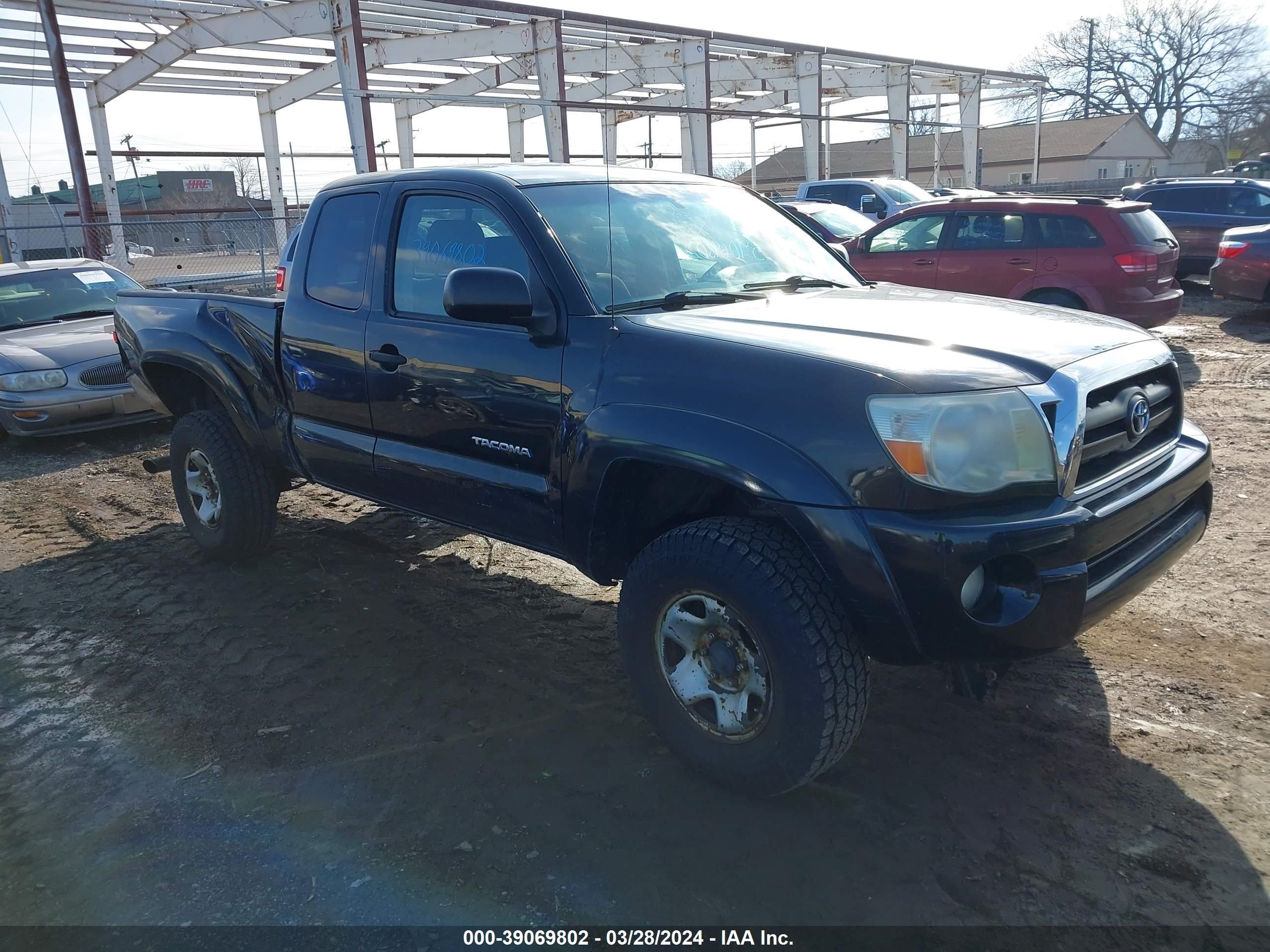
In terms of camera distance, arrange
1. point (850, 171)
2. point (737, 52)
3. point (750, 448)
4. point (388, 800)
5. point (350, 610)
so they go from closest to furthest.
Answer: point (750, 448) < point (388, 800) < point (350, 610) < point (737, 52) < point (850, 171)

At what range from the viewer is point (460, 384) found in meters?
3.68

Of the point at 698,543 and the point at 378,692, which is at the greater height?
the point at 698,543

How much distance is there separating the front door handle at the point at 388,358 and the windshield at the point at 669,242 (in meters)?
0.84

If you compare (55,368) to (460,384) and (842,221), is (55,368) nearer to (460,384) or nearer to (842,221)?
(460,384)

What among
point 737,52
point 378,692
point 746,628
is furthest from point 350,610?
point 737,52

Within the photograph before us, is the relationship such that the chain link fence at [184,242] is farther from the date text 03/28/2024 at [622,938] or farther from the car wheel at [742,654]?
Result: the date text 03/28/2024 at [622,938]

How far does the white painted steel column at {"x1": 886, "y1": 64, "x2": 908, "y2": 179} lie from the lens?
27328 mm

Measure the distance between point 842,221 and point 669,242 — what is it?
11.5 metres

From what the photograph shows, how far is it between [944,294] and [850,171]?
51322 mm

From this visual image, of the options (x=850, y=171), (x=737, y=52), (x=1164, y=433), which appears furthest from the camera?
(x=850, y=171)

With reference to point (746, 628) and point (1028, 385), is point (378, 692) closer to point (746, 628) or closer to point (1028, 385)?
point (746, 628)

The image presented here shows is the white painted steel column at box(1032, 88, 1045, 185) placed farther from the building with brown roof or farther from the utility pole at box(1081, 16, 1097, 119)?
the utility pole at box(1081, 16, 1097, 119)

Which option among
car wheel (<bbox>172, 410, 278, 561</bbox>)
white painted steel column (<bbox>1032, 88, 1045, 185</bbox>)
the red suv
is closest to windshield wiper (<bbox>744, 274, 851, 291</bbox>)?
car wheel (<bbox>172, 410, 278, 561</bbox>)

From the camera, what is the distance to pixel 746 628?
9.40 ft
